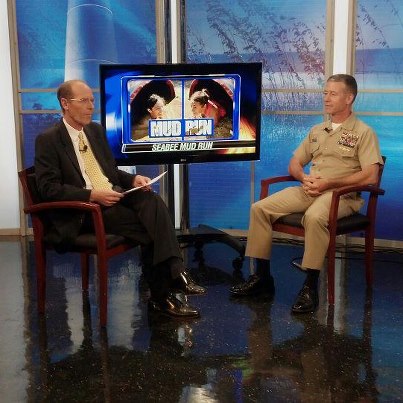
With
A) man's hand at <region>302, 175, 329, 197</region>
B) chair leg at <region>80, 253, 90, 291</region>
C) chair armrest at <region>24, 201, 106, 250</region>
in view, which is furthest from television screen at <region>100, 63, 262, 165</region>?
chair armrest at <region>24, 201, 106, 250</region>

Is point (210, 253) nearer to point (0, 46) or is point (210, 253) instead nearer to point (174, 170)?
point (174, 170)

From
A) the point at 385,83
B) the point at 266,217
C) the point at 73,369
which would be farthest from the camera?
the point at 385,83

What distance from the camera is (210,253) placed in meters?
5.82

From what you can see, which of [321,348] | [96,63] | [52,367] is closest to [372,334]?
[321,348]

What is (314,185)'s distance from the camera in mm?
4738

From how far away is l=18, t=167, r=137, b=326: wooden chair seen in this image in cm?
409

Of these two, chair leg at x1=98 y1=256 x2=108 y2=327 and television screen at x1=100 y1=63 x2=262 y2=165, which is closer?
chair leg at x1=98 y1=256 x2=108 y2=327

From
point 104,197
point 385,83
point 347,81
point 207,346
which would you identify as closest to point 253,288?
point 207,346

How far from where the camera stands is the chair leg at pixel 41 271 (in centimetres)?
436

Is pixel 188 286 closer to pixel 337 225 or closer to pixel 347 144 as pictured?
pixel 337 225

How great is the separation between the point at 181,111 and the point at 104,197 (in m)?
1.28

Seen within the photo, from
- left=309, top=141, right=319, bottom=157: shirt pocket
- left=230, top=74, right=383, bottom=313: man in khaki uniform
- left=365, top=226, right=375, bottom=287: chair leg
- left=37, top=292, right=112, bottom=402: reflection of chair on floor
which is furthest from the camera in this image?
left=309, top=141, right=319, bottom=157: shirt pocket

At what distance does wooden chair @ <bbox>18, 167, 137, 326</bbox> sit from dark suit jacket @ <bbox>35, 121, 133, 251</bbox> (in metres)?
0.06

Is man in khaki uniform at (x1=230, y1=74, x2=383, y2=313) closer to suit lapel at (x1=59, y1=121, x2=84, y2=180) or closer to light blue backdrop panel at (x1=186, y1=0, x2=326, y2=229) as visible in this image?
light blue backdrop panel at (x1=186, y1=0, x2=326, y2=229)
